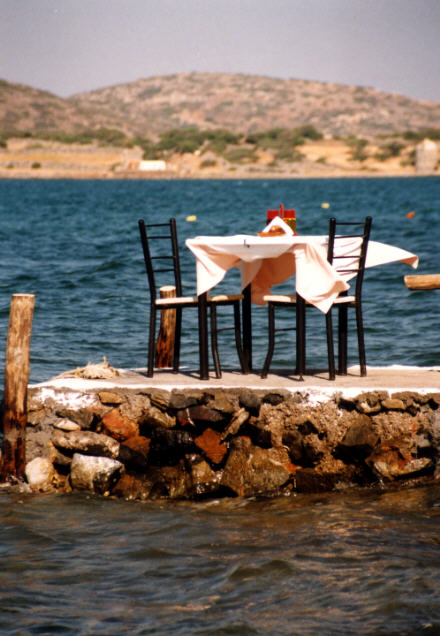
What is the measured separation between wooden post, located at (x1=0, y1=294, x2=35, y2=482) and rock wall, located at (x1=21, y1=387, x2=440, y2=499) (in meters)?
0.11

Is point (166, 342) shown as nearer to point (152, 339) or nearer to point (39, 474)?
point (152, 339)

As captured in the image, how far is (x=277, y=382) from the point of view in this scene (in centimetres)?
800

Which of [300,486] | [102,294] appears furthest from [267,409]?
[102,294]

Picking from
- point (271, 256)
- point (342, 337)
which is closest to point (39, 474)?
point (271, 256)

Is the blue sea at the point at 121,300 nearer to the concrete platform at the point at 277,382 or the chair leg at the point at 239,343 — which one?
the chair leg at the point at 239,343

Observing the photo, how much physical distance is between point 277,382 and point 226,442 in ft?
2.40

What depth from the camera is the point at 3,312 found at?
1641 centimetres

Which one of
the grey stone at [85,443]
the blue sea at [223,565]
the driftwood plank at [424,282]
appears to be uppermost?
the driftwood plank at [424,282]

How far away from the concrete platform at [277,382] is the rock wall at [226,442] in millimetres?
76

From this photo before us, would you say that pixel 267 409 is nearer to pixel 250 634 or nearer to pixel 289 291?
pixel 250 634

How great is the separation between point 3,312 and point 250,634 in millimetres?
12101

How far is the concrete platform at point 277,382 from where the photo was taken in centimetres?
767

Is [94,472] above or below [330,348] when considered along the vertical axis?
below

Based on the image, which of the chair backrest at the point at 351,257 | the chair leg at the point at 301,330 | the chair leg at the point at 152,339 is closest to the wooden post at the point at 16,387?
the chair leg at the point at 152,339
